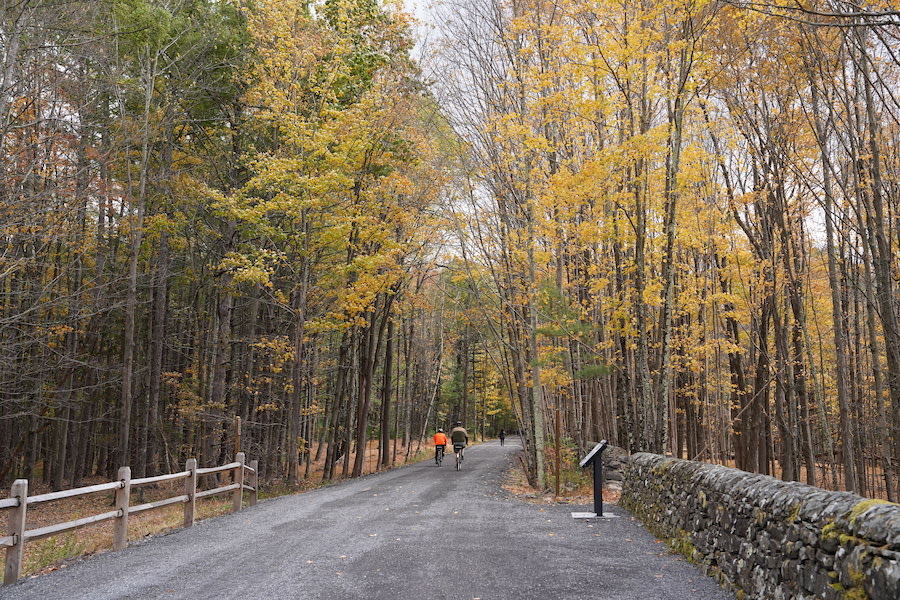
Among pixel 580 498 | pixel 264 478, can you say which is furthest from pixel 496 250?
pixel 264 478

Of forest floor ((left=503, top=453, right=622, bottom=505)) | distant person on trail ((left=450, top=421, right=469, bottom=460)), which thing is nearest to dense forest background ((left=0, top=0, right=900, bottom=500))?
forest floor ((left=503, top=453, right=622, bottom=505))

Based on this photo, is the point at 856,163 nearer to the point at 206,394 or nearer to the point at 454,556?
the point at 454,556

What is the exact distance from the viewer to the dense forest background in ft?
34.6

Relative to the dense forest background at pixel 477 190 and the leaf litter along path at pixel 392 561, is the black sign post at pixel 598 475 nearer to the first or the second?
the leaf litter along path at pixel 392 561

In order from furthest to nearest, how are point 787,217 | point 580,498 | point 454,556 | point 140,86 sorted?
point 140,86 → point 787,217 → point 580,498 → point 454,556

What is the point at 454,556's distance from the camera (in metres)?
6.35

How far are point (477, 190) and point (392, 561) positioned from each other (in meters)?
10.6

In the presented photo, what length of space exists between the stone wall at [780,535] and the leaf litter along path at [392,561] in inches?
12.4

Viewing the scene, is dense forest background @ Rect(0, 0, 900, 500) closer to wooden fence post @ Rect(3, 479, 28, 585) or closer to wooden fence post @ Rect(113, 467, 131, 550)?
wooden fence post @ Rect(113, 467, 131, 550)

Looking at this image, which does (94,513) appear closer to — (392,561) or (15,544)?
(15,544)

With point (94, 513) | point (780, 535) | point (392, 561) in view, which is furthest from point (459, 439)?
point (780, 535)

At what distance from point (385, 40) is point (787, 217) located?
1169 cm

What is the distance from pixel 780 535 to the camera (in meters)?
4.14

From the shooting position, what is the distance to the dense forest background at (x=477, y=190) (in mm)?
10555
